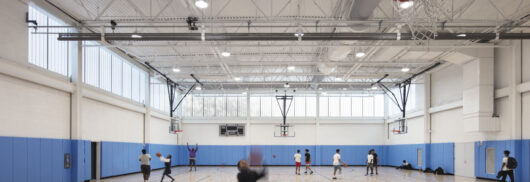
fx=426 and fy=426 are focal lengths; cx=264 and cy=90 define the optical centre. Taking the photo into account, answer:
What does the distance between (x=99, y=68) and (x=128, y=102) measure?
4.64m

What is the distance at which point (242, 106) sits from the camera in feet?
133

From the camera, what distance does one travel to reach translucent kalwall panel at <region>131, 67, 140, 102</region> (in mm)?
28172

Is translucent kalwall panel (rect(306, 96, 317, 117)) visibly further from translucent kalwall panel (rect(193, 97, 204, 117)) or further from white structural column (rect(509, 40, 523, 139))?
white structural column (rect(509, 40, 523, 139))

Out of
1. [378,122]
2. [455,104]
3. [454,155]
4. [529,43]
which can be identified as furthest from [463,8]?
[378,122]

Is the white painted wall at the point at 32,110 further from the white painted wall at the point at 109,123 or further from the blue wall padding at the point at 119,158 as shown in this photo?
the blue wall padding at the point at 119,158

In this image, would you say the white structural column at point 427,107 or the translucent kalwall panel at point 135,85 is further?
the white structural column at point 427,107

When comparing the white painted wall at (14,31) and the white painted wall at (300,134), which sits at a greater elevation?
the white painted wall at (14,31)

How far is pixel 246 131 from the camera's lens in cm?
3984

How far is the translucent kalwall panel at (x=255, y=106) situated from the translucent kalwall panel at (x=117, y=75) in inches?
646

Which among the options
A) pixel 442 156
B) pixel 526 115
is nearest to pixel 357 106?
pixel 442 156

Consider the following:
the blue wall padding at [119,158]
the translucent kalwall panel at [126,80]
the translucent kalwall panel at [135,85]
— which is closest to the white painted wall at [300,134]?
the blue wall padding at [119,158]

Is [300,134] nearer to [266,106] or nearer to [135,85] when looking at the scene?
[266,106]

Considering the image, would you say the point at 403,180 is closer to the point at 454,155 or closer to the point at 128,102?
the point at 454,155

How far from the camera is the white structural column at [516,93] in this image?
64.9 feet
